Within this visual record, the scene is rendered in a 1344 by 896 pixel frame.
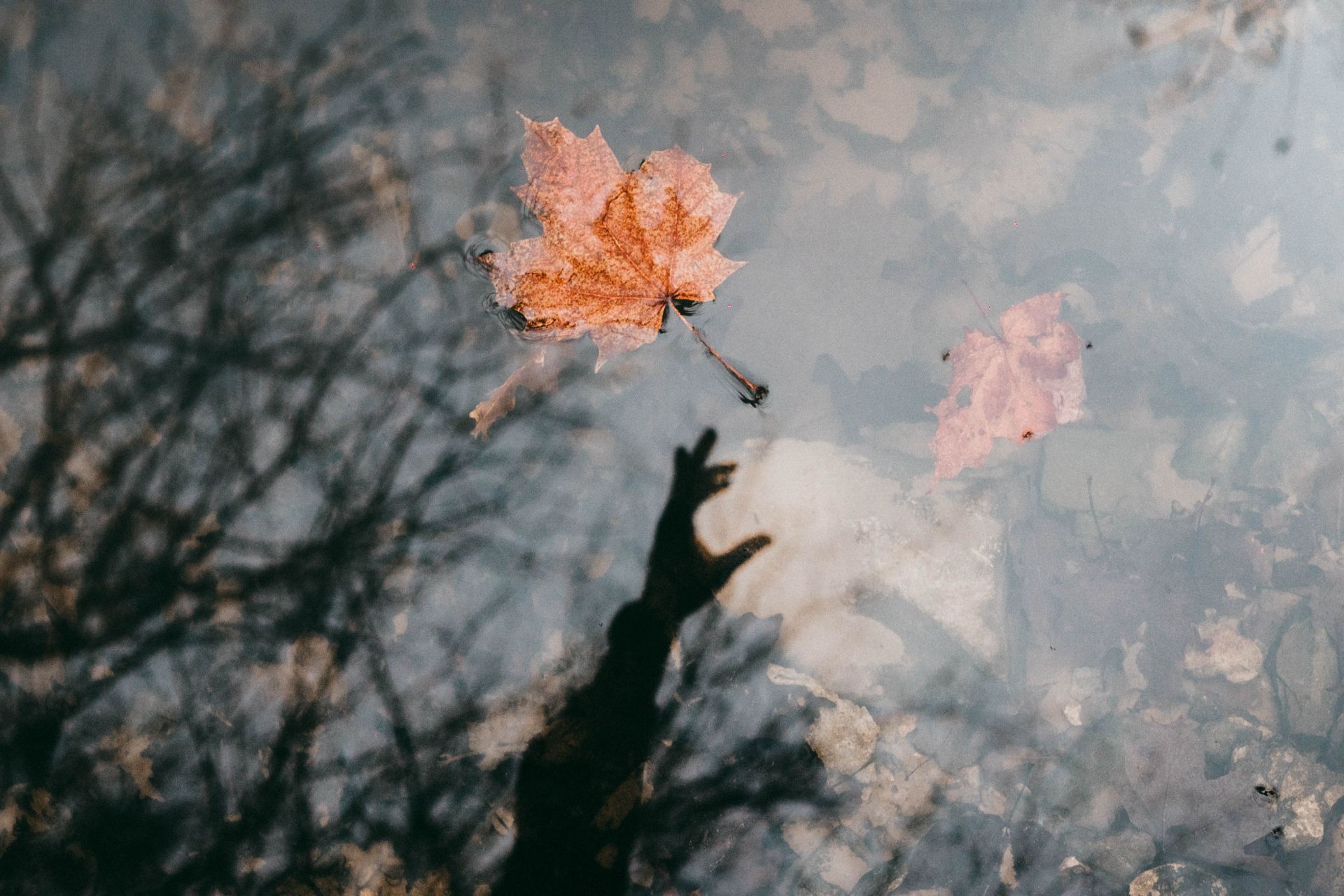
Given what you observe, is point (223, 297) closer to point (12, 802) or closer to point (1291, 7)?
point (12, 802)

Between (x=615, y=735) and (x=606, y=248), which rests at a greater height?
(x=606, y=248)

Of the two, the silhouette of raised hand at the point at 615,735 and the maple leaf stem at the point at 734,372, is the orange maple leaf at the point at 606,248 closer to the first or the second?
the maple leaf stem at the point at 734,372

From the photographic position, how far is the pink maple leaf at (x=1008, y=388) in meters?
1.92

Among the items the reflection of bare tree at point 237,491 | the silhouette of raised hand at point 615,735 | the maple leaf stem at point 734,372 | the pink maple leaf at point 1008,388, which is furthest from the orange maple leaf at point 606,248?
the pink maple leaf at point 1008,388

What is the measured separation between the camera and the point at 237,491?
6.25ft

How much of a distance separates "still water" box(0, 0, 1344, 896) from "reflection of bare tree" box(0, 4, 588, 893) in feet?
0.03

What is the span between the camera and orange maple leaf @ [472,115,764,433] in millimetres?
1828

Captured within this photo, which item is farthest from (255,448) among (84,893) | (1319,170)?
(1319,170)

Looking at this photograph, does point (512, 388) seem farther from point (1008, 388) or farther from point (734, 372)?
point (1008, 388)

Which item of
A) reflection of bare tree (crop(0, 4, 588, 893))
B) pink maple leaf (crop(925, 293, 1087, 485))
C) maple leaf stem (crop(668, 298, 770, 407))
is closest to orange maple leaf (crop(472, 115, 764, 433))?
maple leaf stem (crop(668, 298, 770, 407))

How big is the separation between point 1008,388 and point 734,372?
2.38 ft

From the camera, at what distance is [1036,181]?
6.51ft

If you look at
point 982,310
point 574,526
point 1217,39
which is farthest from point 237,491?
point 1217,39

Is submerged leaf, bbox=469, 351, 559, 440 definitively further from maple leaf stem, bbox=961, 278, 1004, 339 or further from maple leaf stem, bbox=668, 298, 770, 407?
maple leaf stem, bbox=961, 278, 1004, 339
